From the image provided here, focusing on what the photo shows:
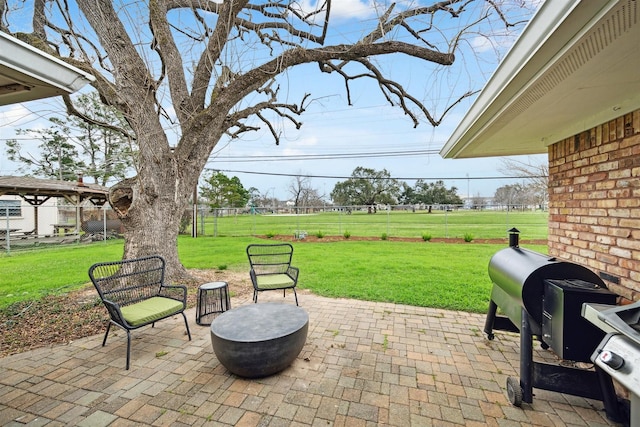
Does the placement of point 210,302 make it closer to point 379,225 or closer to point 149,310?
point 149,310

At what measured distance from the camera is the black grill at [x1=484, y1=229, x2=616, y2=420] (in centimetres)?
Result: 182

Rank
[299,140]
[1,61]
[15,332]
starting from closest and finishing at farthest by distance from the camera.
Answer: [1,61] < [15,332] < [299,140]

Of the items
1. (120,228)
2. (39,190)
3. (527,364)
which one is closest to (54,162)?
(120,228)

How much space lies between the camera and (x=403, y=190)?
44.5m

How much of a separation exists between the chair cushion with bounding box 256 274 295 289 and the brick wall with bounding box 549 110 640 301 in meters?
3.22

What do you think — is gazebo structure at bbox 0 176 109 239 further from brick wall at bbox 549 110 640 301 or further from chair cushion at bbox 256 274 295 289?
brick wall at bbox 549 110 640 301

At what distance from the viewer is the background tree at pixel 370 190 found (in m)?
44.0

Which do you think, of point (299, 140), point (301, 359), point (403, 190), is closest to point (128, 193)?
point (299, 140)

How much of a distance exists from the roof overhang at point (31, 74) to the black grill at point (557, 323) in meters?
3.39

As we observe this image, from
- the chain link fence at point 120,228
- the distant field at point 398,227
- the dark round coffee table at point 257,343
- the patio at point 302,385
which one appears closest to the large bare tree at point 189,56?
the patio at point 302,385

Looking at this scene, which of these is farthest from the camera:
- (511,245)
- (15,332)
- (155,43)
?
(155,43)

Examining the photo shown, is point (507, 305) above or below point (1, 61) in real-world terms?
below

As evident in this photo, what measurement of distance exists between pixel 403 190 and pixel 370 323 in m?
42.9

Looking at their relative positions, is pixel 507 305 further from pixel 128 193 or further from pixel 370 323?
pixel 128 193
